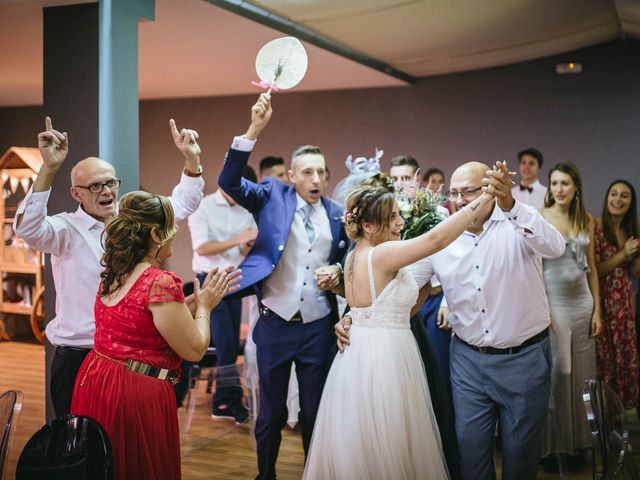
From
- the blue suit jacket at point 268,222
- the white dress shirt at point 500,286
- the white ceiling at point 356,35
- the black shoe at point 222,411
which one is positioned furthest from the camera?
the black shoe at point 222,411

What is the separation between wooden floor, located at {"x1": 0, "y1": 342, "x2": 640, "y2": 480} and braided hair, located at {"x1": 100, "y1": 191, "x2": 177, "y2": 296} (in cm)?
183

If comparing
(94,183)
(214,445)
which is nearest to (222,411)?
(214,445)

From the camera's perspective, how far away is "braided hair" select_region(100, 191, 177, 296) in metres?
2.35

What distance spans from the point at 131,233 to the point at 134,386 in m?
0.51

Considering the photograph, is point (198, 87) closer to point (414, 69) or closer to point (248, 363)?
point (414, 69)

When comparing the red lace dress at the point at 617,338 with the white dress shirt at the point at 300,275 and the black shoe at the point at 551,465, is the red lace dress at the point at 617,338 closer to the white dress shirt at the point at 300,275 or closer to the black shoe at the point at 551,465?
the black shoe at the point at 551,465

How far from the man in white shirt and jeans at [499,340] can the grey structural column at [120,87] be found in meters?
1.65

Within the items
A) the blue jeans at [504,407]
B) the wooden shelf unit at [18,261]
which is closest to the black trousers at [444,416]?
the blue jeans at [504,407]

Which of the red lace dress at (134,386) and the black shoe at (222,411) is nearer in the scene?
the red lace dress at (134,386)

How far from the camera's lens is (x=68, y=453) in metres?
2.01

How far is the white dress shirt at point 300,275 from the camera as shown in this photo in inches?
134

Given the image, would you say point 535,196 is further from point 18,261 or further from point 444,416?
Answer: point 18,261

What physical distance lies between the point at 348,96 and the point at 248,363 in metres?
4.10

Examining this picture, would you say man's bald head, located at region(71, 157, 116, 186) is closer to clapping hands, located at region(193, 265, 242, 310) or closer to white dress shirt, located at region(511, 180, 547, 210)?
clapping hands, located at region(193, 265, 242, 310)
